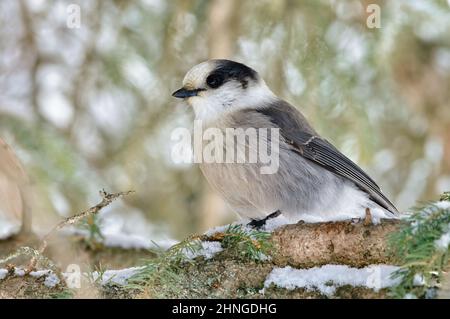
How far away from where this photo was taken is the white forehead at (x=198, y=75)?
9.78 feet

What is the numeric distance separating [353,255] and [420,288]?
334 millimetres

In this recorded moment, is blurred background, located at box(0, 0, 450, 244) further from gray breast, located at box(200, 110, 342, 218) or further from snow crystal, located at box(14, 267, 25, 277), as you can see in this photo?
snow crystal, located at box(14, 267, 25, 277)

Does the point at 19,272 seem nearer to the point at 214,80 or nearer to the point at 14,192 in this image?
the point at 14,192

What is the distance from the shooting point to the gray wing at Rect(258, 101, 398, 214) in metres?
3.02

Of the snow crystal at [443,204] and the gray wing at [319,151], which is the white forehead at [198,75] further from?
the snow crystal at [443,204]

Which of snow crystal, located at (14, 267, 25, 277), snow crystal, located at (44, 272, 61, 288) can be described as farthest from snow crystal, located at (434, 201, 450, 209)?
snow crystal, located at (14, 267, 25, 277)

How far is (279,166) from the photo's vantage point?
291 centimetres

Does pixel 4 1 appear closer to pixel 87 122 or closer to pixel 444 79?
pixel 87 122

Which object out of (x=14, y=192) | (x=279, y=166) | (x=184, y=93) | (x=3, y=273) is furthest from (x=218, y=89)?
(x=3, y=273)

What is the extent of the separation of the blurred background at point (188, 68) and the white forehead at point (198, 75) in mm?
352

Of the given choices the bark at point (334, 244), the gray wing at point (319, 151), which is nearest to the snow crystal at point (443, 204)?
the bark at point (334, 244)

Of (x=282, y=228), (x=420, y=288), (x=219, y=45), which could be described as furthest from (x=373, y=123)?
(x=420, y=288)

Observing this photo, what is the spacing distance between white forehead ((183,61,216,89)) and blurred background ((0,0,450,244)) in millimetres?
352

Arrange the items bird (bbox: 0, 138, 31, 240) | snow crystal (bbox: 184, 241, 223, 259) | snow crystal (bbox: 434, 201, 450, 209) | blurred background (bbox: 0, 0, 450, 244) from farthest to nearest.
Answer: blurred background (bbox: 0, 0, 450, 244)
bird (bbox: 0, 138, 31, 240)
snow crystal (bbox: 184, 241, 223, 259)
snow crystal (bbox: 434, 201, 450, 209)
